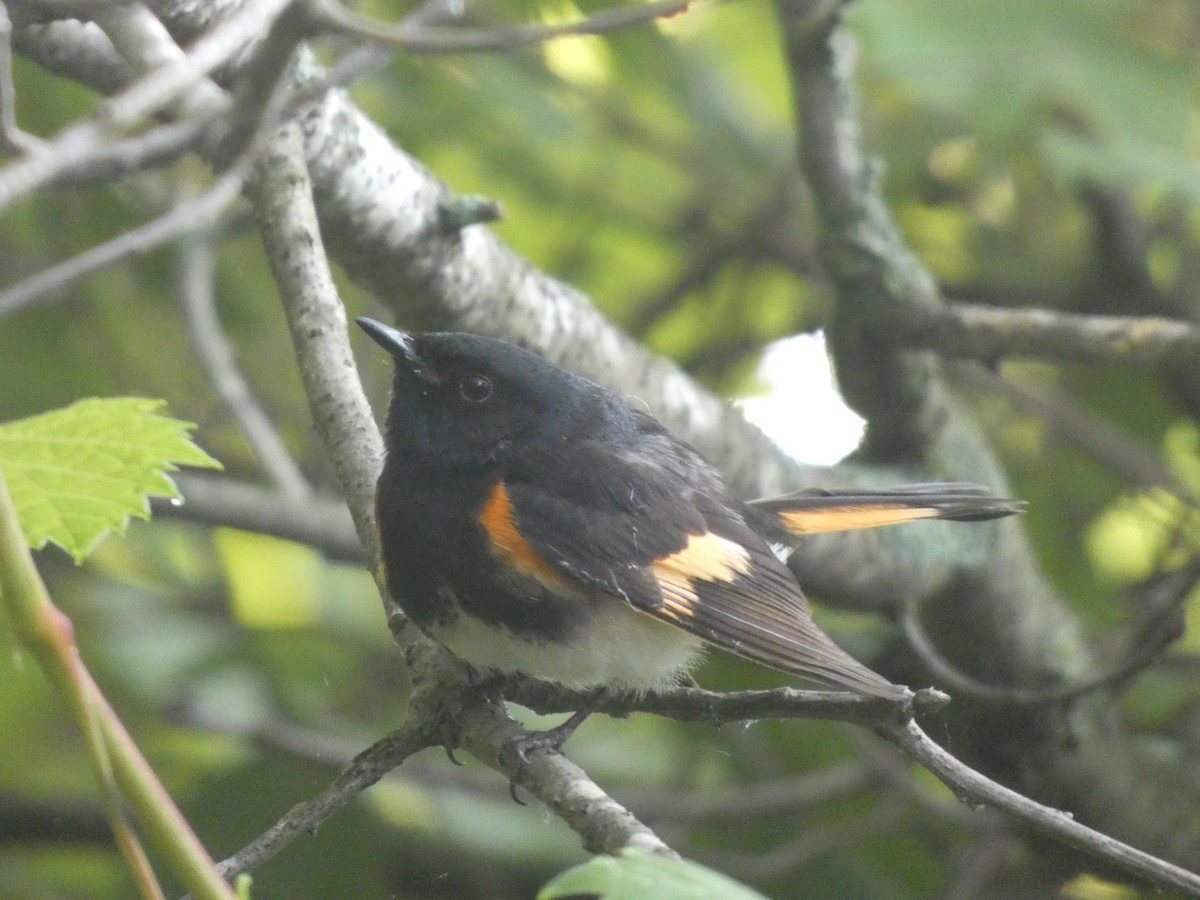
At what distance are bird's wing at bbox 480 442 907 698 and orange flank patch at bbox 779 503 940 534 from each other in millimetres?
158

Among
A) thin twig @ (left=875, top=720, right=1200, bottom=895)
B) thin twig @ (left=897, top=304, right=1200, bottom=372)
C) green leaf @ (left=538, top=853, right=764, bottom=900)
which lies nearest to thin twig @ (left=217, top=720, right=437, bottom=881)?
green leaf @ (left=538, top=853, right=764, bottom=900)

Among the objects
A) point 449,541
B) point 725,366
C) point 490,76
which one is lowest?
point 449,541

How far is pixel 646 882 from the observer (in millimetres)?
1161

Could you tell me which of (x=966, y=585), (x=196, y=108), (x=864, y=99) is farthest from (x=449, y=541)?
(x=864, y=99)

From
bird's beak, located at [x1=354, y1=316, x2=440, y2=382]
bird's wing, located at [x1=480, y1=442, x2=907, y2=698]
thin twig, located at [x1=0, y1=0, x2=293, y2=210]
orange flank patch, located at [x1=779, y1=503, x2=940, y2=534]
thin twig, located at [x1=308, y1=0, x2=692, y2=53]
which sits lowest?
Answer: thin twig, located at [x1=0, y1=0, x2=293, y2=210]

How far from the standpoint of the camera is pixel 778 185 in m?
4.69

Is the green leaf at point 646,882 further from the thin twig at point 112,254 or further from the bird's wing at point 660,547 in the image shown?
the bird's wing at point 660,547

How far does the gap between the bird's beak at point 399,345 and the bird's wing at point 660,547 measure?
28cm

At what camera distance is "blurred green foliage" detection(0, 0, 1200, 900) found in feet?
10.7

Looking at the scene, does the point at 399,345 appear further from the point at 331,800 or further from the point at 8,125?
the point at 8,125

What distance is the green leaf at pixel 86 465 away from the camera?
1573 mm

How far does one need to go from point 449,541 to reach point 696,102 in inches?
93.1

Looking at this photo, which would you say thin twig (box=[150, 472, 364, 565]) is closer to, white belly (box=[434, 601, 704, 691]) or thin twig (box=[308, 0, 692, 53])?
white belly (box=[434, 601, 704, 691])

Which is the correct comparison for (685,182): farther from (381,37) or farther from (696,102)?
(381,37)
